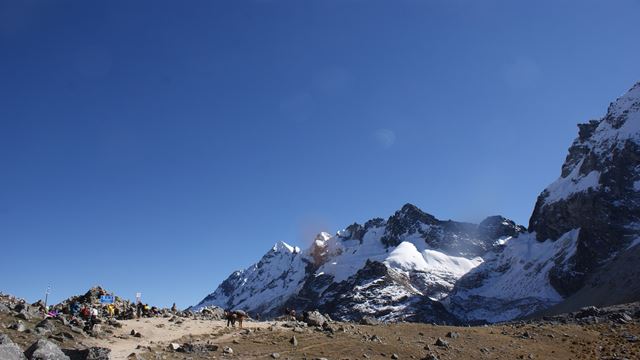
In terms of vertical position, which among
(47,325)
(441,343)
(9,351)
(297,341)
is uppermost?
(47,325)

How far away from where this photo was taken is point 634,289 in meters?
146

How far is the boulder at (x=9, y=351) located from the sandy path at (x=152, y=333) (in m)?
6.81

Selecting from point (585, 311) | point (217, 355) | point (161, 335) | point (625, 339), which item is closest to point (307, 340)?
point (217, 355)

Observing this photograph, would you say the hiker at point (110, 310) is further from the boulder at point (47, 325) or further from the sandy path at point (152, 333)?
the boulder at point (47, 325)

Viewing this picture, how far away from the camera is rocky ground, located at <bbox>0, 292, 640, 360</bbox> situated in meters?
28.5

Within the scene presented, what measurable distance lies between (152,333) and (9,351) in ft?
52.7

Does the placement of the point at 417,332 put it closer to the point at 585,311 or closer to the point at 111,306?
the point at 111,306

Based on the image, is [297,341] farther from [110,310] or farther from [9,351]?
[110,310]

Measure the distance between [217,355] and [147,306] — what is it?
21589mm

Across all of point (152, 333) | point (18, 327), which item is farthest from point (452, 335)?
point (18, 327)

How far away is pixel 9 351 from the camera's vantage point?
1997 cm

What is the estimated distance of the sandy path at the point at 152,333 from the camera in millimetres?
30250

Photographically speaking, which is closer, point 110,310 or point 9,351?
point 9,351

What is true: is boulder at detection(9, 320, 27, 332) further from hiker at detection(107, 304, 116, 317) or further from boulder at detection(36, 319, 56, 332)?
hiker at detection(107, 304, 116, 317)
